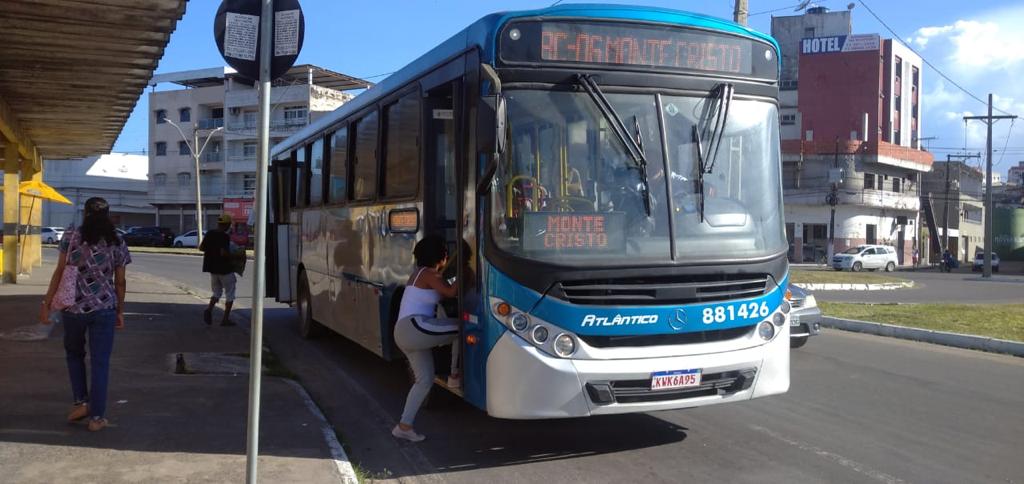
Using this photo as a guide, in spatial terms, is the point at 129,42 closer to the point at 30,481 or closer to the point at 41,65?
the point at 41,65

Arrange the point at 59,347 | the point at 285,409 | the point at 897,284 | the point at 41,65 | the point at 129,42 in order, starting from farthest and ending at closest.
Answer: the point at 897,284
the point at 41,65
the point at 129,42
the point at 59,347
the point at 285,409

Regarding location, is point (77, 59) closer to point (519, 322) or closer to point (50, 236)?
point (519, 322)

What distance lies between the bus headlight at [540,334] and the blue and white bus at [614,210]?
14 millimetres

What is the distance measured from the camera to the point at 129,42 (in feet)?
35.5

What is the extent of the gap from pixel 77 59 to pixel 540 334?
31.4ft

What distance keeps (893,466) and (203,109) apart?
7170 centimetres

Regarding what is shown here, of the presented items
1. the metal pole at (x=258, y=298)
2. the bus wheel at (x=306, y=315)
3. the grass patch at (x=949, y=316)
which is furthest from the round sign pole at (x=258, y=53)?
the grass patch at (x=949, y=316)

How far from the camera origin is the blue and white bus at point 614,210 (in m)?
5.44

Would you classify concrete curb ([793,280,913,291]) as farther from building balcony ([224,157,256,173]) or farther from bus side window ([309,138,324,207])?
building balcony ([224,157,256,173])

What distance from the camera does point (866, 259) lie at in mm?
48031

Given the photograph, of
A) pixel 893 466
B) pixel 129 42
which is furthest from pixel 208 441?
pixel 129 42

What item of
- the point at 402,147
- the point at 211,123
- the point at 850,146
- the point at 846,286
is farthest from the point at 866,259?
the point at 211,123

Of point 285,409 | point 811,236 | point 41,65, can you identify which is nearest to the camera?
point 285,409

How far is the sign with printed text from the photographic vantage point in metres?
62.7
